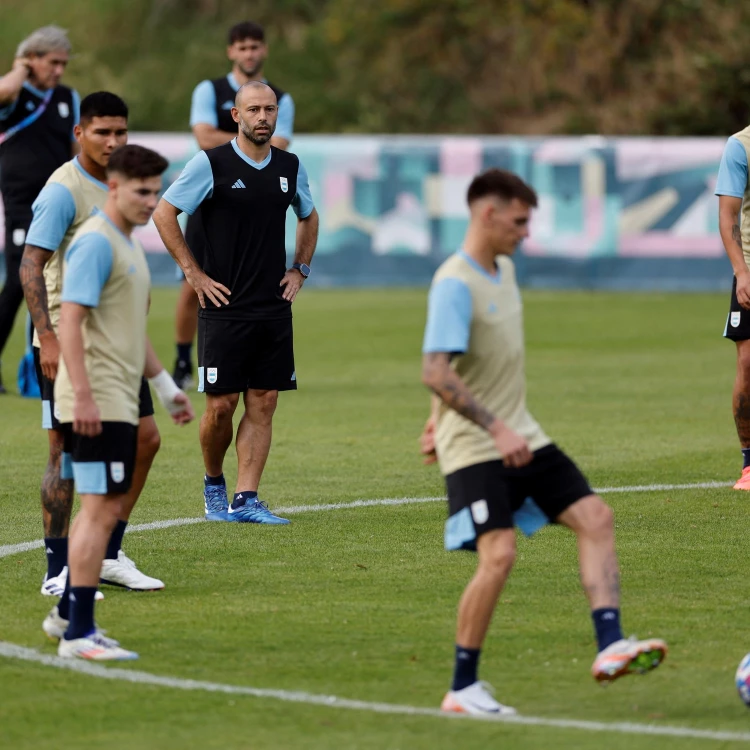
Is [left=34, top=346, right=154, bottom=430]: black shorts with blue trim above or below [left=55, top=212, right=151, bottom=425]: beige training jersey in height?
below

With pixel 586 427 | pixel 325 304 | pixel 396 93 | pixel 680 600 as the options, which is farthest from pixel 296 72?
pixel 680 600

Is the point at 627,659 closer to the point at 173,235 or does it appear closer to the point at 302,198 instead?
the point at 173,235

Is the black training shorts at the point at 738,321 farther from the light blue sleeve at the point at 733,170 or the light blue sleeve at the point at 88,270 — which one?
the light blue sleeve at the point at 88,270

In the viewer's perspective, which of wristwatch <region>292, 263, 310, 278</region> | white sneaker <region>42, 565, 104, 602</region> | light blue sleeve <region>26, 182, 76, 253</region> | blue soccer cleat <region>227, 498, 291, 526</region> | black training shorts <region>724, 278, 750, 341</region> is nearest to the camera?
light blue sleeve <region>26, 182, 76, 253</region>

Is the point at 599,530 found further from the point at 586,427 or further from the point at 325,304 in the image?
the point at 325,304

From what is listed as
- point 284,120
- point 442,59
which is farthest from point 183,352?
point 442,59

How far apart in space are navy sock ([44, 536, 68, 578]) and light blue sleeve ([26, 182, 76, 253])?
1.25 meters

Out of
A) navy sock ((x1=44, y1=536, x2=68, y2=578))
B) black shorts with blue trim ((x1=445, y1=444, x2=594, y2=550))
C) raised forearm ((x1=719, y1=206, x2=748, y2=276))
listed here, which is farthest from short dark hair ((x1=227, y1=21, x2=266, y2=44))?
black shorts with blue trim ((x1=445, y1=444, x2=594, y2=550))

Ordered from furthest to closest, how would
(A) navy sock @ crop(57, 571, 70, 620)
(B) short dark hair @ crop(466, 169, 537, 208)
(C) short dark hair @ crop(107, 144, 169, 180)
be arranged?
(A) navy sock @ crop(57, 571, 70, 620)
(C) short dark hair @ crop(107, 144, 169, 180)
(B) short dark hair @ crop(466, 169, 537, 208)

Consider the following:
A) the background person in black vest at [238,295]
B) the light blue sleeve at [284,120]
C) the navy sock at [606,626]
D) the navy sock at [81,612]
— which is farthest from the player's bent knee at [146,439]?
the light blue sleeve at [284,120]

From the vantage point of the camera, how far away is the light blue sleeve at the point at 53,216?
23.7 ft

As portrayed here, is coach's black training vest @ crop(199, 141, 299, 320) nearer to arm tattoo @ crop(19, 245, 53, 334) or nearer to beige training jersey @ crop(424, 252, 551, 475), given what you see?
arm tattoo @ crop(19, 245, 53, 334)

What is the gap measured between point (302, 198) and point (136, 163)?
3484mm

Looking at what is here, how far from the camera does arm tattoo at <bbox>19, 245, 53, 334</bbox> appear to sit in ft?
23.8
